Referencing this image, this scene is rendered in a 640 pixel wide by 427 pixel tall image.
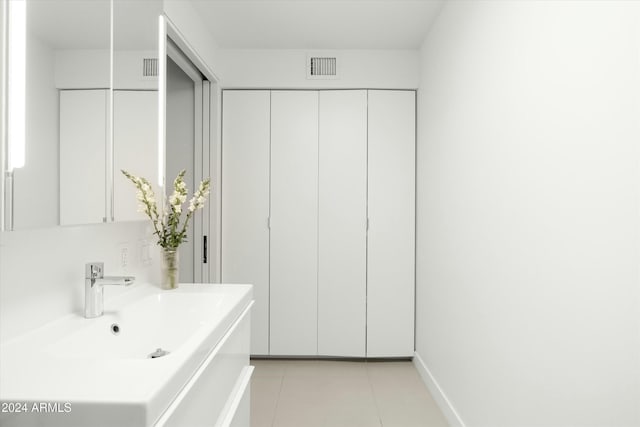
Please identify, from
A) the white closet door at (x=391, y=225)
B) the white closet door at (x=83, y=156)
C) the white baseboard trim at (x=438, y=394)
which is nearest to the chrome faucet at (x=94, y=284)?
the white closet door at (x=83, y=156)

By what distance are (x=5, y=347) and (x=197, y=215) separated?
2163 mm

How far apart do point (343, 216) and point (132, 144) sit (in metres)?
1.97

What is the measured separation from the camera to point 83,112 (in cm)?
136

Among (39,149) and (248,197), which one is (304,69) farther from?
(39,149)

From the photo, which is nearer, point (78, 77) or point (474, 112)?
point (78, 77)

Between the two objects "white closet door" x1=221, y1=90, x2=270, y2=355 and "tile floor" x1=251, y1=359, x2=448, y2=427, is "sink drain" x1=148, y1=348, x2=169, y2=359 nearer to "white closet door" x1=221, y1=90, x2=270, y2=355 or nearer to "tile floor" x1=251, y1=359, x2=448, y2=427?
"tile floor" x1=251, y1=359, x2=448, y2=427

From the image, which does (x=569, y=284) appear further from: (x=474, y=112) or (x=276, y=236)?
(x=276, y=236)

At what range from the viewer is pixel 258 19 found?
110 inches

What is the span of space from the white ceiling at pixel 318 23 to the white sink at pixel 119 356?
1922 millimetres

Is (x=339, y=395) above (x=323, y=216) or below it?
below

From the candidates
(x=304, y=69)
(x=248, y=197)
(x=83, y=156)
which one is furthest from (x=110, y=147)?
(x=304, y=69)

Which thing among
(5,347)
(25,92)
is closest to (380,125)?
(25,92)

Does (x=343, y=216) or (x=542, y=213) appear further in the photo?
(x=343, y=216)

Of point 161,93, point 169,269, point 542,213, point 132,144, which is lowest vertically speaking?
point 169,269
